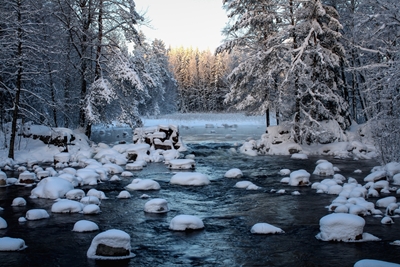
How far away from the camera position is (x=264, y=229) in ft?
25.8

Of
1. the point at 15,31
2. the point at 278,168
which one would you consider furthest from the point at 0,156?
the point at 278,168

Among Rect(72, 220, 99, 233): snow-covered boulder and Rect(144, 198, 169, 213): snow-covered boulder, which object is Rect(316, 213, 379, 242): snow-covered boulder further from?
Rect(72, 220, 99, 233): snow-covered boulder

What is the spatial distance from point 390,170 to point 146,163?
1049cm

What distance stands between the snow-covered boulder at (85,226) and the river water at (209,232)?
0.53 ft

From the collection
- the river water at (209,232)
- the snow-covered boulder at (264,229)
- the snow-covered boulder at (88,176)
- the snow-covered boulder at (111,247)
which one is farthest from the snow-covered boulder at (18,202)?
the snow-covered boulder at (264,229)

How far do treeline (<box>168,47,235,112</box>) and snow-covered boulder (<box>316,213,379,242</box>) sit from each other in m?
69.1

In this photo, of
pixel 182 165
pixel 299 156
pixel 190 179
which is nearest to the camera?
pixel 190 179

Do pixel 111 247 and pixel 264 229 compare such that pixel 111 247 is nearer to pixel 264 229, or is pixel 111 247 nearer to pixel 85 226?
pixel 85 226

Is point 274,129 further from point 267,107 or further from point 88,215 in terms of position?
point 88,215

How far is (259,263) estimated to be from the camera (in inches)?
245

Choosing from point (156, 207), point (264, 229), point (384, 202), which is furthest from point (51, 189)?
point (384, 202)

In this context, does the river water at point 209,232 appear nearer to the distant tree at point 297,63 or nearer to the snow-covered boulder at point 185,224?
the snow-covered boulder at point 185,224

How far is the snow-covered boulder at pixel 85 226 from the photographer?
7.89 m

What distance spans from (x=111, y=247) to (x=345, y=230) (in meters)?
4.35
